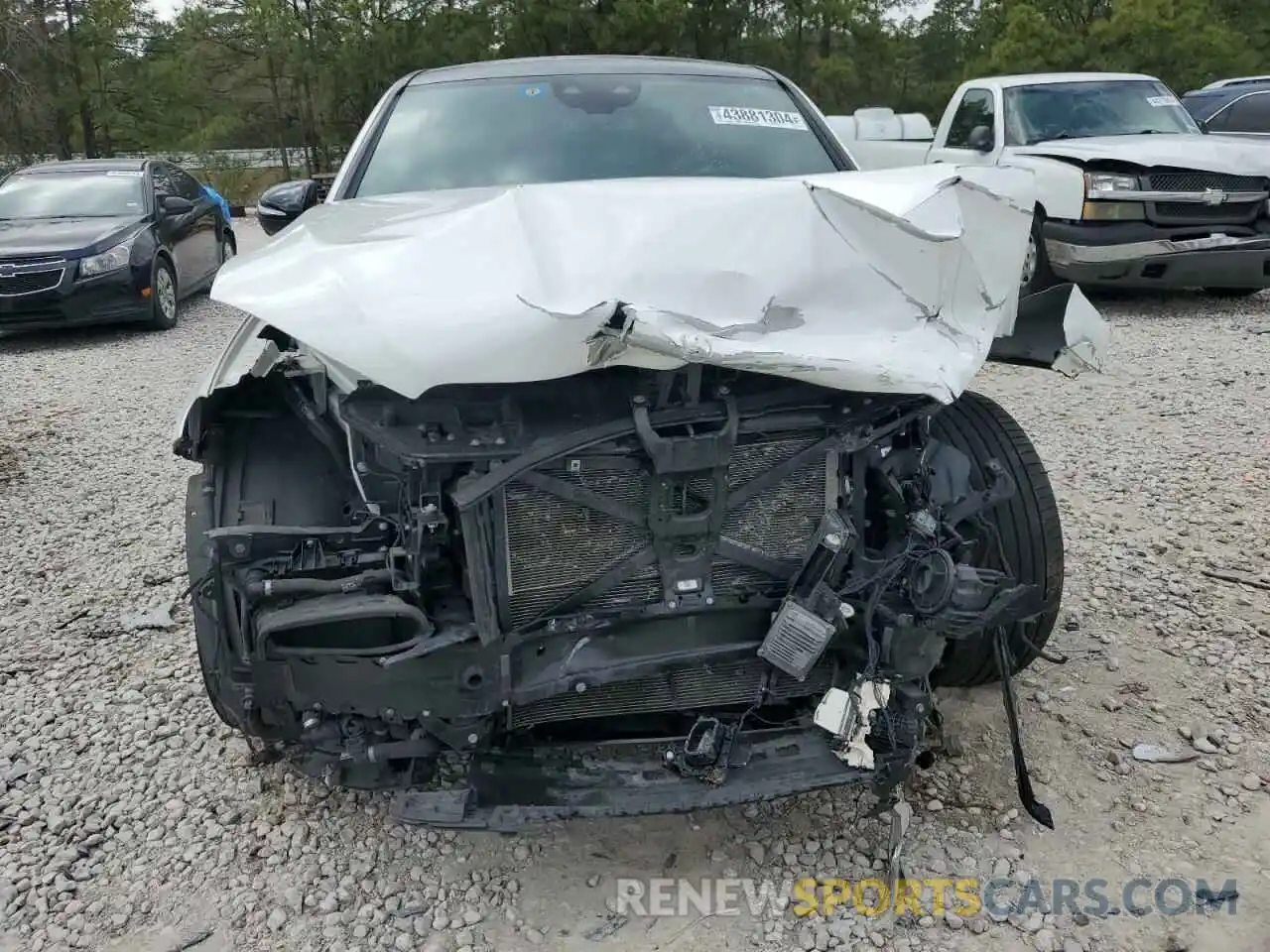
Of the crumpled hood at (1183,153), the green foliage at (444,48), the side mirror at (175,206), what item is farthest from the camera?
the green foliage at (444,48)

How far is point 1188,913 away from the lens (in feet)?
7.56

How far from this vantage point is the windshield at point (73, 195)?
885 cm

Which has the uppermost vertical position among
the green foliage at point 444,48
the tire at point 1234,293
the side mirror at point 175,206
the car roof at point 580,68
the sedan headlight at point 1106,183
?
the green foliage at point 444,48

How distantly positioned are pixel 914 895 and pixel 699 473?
1.12m

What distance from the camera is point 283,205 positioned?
395cm

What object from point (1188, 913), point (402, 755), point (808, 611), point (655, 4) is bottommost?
point (1188, 913)

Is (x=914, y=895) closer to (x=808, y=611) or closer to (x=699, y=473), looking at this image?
(x=808, y=611)

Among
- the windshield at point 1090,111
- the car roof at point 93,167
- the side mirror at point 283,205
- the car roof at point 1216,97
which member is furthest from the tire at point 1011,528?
the car roof at point 1216,97

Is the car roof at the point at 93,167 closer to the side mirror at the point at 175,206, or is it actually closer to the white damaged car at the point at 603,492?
the side mirror at the point at 175,206

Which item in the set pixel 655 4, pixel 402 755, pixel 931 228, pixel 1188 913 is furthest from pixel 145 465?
pixel 655 4

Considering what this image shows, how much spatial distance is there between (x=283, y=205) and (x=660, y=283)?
238cm

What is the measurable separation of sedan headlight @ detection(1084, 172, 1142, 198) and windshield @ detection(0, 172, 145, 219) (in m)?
7.68

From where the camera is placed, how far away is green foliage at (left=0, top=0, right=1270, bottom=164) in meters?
20.1

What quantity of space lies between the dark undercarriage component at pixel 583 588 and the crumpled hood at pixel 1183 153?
19.6ft
